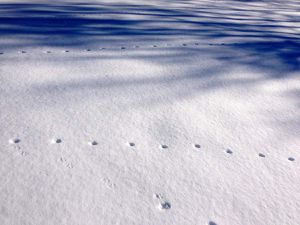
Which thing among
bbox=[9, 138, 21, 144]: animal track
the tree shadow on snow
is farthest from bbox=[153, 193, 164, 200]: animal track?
the tree shadow on snow

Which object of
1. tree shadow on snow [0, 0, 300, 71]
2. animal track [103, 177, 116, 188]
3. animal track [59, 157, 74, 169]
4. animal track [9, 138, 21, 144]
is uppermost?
tree shadow on snow [0, 0, 300, 71]

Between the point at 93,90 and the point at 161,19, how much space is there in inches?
73.8

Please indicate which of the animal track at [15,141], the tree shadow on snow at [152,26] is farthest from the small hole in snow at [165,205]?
the tree shadow on snow at [152,26]

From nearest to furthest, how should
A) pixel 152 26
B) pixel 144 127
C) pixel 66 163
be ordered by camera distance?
pixel 66 163 < pixel 144 127 < pixel 152 26

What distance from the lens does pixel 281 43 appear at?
280 cm

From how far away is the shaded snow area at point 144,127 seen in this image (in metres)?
1.01

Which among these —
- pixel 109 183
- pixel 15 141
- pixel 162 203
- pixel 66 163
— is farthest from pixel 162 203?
pixel 15 141

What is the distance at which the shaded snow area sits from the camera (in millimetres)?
1007

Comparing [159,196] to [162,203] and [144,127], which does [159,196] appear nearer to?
[162,203]

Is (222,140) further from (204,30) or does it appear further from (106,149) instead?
(204,30)

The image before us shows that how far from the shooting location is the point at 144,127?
1.41 m

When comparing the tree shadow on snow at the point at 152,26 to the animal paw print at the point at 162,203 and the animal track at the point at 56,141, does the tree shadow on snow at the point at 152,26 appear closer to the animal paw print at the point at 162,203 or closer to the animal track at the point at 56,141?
the animal track at the point at 56,141

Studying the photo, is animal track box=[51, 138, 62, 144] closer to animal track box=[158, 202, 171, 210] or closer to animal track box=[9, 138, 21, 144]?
animal track box=[9, 138, 21, 144]

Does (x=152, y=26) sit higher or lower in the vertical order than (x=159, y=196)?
higher
